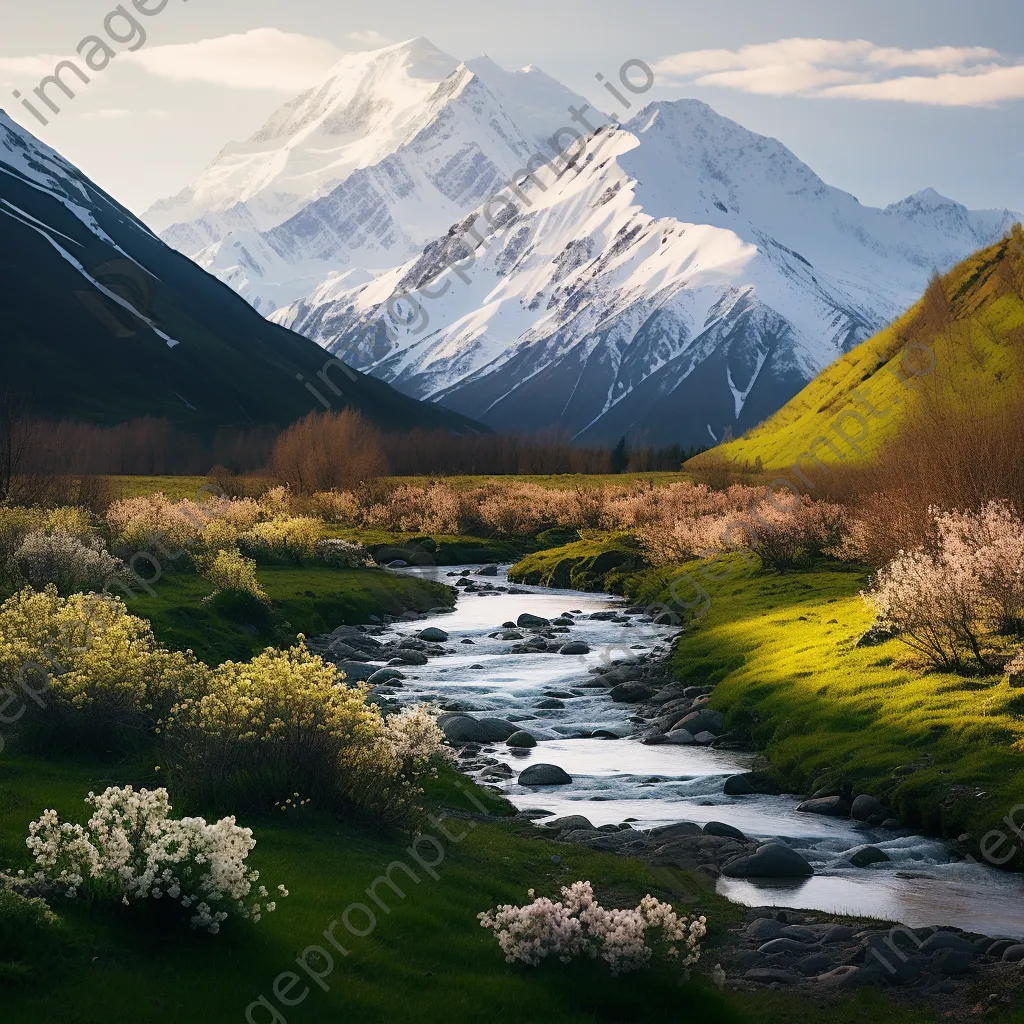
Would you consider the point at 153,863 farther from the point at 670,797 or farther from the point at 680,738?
the point at 680,738

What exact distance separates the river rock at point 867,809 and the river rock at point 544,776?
6401mm

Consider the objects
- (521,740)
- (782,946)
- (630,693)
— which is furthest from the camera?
(630,693)

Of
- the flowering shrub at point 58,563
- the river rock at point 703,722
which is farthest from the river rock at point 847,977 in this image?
the flowering shrub at point 58,563

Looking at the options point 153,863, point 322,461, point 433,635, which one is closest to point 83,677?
point 153,863

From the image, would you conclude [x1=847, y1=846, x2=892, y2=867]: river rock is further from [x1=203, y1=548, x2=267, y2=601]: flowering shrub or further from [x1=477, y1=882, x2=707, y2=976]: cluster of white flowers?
[x1=203, y1=548, x2=267, y2=601]: flowering shrub

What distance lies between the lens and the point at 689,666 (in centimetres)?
3647

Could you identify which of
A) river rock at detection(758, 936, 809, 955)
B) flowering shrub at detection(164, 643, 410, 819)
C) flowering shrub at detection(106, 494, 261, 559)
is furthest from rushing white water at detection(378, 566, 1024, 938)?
flowering shrub at detection(106, 494, 261, 559)

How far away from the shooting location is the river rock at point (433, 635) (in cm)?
4522

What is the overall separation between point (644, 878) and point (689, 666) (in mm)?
19149

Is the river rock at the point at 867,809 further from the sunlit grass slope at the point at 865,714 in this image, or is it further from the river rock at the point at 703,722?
the river rock at the point at 703,722

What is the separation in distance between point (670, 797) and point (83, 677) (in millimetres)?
12351

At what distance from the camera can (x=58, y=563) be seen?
34.6 m

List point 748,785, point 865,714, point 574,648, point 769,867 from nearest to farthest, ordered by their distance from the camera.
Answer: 1. point 769,867
2. point 748,785
3. point 865,714
4. point 574,648

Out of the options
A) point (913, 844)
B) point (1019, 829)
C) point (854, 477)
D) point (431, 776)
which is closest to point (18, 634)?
point (431, 776)
